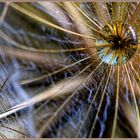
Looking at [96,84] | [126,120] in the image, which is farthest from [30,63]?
[126,120]

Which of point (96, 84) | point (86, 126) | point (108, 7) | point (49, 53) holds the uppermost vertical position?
point (108, 7)

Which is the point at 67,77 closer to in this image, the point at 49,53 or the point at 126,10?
the point at 49,53

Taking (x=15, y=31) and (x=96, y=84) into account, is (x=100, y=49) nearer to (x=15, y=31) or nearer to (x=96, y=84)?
(x=96, y=84)

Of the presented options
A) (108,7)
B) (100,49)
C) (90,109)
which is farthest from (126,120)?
(108,7)

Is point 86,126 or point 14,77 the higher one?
point 14,77

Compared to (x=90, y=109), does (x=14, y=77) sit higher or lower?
higher
